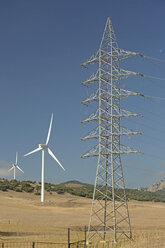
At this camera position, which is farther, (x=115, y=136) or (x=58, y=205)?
(x=58, y=205)

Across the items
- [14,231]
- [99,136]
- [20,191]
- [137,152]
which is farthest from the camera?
[20,191]

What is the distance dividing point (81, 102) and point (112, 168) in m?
8.48

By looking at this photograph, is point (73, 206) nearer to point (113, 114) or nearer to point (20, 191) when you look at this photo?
point (20, 191)

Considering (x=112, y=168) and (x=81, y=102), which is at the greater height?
(x=81, y=102)

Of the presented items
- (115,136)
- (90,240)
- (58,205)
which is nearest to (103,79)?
(115,136)

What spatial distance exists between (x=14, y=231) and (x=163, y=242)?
2318 cm

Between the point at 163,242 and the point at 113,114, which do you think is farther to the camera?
the point at 113,114

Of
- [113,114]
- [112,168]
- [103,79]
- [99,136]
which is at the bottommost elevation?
[112,168]

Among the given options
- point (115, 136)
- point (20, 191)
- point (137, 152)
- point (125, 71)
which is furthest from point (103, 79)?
point (20, 191)

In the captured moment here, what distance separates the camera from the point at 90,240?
36844 mm

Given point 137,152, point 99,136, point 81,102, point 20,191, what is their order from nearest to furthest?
point 137,152
point 99,136
point 81,102
point 20,191

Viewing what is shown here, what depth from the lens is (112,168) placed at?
119ft

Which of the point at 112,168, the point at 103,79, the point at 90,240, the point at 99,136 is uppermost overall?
the point at 103,79

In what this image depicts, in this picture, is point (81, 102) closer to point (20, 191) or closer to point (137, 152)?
point (137, 152)
